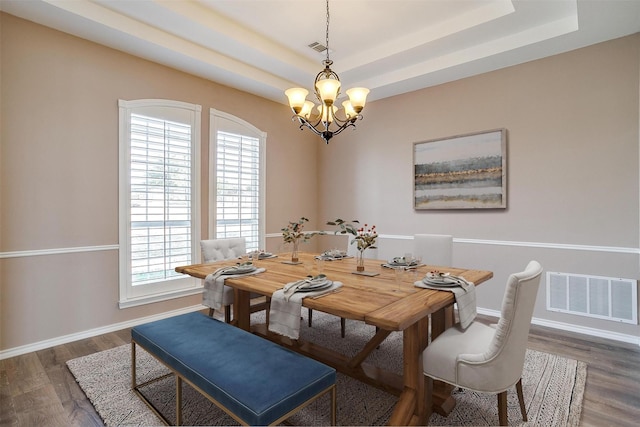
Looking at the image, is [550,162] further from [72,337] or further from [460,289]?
[72,337]

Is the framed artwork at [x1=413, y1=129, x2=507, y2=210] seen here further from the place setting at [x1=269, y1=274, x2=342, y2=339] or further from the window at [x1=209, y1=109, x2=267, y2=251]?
the place setting at [x1=269, y1=274, x2=342, y2=339]

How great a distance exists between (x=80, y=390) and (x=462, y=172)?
424 centimetres

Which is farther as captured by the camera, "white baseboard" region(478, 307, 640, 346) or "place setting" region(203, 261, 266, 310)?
"white baseboard" region(478, 307, 640, 346)

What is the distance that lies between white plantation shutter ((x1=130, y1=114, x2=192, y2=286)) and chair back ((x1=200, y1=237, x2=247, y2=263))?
0.72 m

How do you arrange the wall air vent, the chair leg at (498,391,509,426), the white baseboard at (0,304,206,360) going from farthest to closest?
1. the wall air vent
2. the white baseboard at (0,304,206,360)
3. the chair leg at (498,391,509,426)

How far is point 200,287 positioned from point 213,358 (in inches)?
99.8

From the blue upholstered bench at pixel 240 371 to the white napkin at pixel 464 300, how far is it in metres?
0.80

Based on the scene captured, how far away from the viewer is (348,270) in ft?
8.34

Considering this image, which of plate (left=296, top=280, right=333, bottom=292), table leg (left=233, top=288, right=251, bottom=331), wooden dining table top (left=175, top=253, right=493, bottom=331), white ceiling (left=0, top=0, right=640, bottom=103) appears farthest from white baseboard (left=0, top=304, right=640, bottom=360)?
white ceiling (left=0, top=0, right=640, bottom=103)

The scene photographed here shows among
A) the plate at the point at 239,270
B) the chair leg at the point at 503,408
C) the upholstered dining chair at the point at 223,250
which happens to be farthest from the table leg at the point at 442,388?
the upholstered dining chair at the point at 223,250

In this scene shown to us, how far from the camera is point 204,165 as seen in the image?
4117 mm

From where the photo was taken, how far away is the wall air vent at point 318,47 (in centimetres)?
377

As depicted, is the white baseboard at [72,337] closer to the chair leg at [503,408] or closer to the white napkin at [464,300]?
the white napkin at [464,300]

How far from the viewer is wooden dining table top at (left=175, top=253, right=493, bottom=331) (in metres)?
1.55
